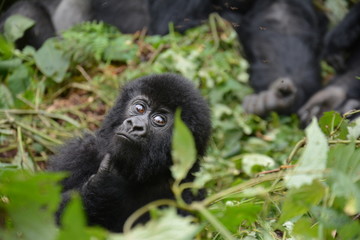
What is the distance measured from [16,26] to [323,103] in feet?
7.76

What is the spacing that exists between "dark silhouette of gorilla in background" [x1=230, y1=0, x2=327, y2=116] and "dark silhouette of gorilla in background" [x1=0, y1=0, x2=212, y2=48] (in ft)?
1.45

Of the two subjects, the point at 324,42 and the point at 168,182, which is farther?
the point at 324,42

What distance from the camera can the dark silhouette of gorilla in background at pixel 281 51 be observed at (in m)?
4.16

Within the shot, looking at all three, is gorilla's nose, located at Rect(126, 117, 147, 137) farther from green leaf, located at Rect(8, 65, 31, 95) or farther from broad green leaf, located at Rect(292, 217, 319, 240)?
green leaf, located at Rect(8, 65, 31, 95)

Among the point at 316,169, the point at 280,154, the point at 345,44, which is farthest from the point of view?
the point at 345,44

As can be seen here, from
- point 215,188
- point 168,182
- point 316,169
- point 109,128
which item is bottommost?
point 215,188

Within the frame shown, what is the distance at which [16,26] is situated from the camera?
4.04m

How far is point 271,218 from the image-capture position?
1.89m

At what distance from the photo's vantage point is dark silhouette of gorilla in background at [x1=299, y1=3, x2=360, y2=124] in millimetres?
4160

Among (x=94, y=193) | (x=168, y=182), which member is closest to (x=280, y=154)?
(x=168, y=182)

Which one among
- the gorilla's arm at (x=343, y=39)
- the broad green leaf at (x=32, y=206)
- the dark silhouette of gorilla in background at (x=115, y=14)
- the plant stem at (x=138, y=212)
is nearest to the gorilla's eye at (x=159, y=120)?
the plant stem at (x=138, y=212)

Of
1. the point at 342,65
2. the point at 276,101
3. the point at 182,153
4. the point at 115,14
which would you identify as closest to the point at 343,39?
the point at 342,65

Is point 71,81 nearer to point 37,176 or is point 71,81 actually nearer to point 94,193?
point 94,193

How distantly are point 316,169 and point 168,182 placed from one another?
127cm
